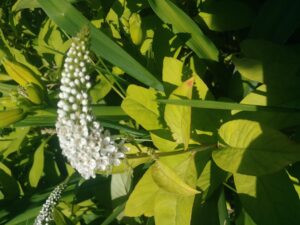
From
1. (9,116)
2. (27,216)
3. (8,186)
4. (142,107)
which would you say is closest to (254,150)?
(142,107)

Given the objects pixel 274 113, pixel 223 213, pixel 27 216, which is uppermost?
pixel 274 113

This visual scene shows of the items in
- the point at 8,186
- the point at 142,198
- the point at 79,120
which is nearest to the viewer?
the point at 79,120

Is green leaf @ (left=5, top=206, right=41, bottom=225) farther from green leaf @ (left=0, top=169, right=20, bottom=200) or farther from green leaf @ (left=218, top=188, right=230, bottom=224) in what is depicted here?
green leaf @ (left=218, top=188, right=230, bottom=224)

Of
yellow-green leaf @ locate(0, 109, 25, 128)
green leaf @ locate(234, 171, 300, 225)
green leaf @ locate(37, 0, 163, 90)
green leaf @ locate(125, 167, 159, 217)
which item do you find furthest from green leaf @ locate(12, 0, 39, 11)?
green leaf @ locate(234, 171, 300, 225)

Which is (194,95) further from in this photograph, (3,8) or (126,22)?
(3,8)

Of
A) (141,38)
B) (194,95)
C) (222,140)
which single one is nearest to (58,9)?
(141,38)

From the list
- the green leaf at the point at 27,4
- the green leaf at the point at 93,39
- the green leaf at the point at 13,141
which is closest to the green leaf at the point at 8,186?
the green leaf at the point at 13,141

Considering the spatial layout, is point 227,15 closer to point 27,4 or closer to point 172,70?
point 172,70
